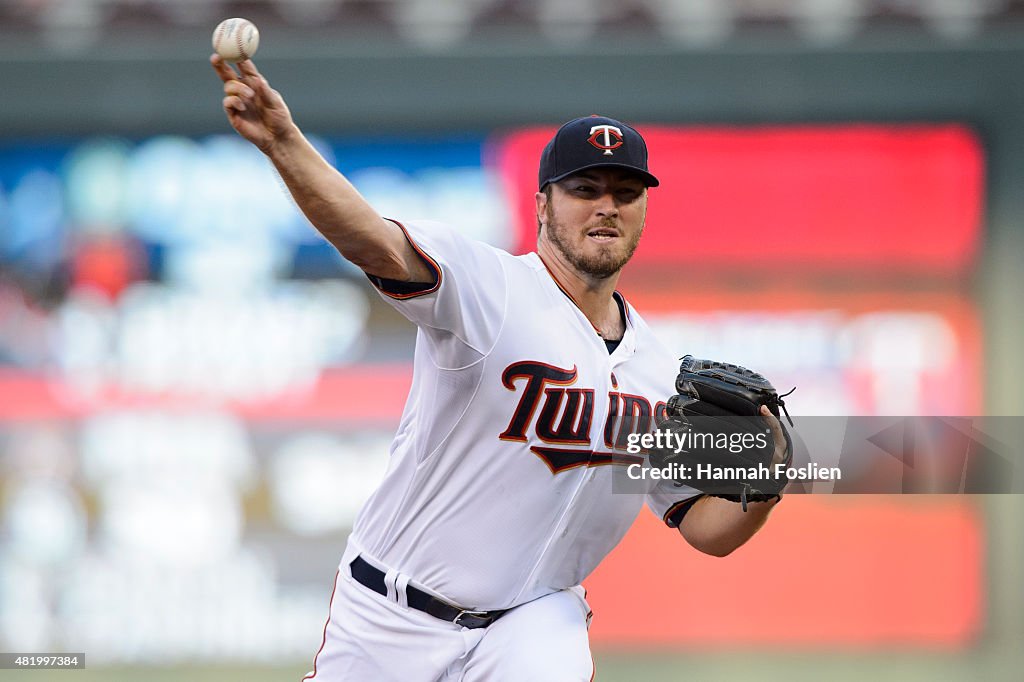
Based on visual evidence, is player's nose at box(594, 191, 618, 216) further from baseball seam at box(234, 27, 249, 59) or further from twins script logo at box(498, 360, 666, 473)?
baseball seam at box(234, 27, 249, 59)

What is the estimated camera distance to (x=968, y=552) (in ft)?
20.7

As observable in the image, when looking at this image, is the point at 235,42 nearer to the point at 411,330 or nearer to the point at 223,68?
the point at 223,68

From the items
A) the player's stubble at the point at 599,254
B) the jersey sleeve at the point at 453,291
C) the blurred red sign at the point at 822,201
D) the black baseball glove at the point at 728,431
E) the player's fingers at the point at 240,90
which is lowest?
the black baseball glove at the point at 728,431

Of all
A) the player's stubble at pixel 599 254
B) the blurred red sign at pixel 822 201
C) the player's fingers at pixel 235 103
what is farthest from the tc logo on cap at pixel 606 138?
the blurred red sign at pixel 822 201

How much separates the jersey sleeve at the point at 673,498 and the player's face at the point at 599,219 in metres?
0.56

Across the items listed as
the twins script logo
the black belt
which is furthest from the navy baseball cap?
the black belt

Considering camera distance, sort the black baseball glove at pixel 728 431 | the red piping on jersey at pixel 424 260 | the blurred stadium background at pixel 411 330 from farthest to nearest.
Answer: the blurred stadium background at pixel 411 330, the black baseball glove at pixel 728 431, the red piping on jersey at pixel 424 260

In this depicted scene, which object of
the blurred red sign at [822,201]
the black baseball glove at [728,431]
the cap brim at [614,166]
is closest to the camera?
the black baseball glove at [728,431]

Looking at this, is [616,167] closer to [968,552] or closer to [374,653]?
[374,653]

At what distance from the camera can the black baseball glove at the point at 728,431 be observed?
2504 mm

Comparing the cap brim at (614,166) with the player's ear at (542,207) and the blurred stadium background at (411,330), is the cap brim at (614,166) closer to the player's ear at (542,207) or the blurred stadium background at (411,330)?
the player's ear at (542,207)

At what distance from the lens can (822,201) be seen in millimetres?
6461

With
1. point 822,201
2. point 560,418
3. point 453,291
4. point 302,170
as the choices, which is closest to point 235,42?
point 302,170

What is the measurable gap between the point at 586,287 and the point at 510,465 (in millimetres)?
473
